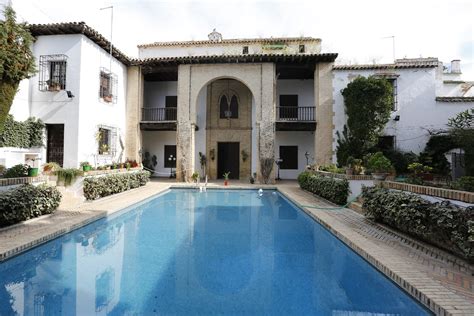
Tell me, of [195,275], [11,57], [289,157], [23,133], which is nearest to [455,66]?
[289,157]

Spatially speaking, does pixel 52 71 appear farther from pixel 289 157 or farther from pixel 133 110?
pixel 289 157

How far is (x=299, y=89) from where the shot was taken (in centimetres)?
1841

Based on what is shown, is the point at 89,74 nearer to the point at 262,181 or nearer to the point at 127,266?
the point at 262,181

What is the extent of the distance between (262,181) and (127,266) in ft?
39.3

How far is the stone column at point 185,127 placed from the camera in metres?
16.3

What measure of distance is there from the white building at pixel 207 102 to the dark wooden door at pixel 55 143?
0.15 feet

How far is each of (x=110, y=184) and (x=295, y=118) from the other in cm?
1183

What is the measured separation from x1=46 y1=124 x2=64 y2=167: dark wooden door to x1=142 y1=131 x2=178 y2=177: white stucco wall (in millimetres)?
6412

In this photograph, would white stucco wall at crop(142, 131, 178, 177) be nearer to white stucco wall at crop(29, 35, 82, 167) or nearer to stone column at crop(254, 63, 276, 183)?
stone column at crop(254, 63, 276, 183)

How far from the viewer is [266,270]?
4.54 metres

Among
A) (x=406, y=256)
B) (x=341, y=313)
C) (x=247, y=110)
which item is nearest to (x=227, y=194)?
(x=247, y=110)

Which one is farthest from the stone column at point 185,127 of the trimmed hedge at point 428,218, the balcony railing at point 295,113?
the trimmed hedge at point 428,218

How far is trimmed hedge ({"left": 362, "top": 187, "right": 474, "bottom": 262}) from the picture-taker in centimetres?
393

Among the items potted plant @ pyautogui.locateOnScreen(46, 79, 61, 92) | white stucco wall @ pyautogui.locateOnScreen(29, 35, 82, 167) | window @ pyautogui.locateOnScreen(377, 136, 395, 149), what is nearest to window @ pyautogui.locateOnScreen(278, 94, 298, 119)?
window @ pyautogui.locateOnScreen(377, 136, 395, 149)
